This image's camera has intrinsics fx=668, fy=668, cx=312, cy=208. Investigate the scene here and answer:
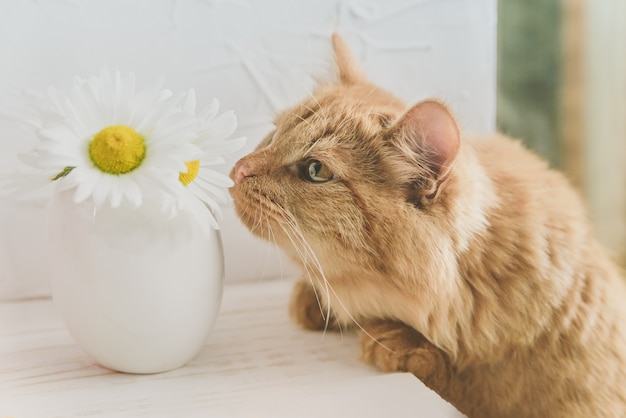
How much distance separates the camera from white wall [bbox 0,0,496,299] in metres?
1.20

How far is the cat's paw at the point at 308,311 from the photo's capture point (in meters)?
1.22

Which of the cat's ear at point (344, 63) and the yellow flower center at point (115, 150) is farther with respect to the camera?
the cat's ear at point (344, 63)

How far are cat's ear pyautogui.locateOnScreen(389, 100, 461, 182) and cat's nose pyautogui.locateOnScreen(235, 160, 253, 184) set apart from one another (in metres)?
0.24

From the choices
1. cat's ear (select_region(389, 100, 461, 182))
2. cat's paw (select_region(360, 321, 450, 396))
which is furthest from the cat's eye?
cat's paw (select_region(360, 321, 450, 396))

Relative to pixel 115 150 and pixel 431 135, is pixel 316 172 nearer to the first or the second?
pixel 431 135

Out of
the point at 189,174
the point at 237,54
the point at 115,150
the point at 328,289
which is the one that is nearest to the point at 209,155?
the point at 189,174

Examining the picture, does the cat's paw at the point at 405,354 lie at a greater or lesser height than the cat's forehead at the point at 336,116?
lesser

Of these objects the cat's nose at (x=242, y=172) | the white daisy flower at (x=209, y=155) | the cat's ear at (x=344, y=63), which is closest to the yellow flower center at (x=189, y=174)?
the white daisy flower at (x=209, y=155)

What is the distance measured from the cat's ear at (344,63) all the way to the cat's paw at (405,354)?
46 cm

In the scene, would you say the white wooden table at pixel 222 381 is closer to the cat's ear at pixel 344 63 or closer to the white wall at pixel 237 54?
the white wall at pixel 237 54

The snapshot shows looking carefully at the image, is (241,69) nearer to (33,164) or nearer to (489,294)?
(33,164)

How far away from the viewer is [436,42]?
1.49m

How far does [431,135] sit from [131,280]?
0.47 meters

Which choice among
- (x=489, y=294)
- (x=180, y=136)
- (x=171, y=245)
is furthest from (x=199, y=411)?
(x=489, y=294)
